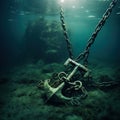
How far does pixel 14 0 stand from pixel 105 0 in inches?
395

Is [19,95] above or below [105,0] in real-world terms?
below

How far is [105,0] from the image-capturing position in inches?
754

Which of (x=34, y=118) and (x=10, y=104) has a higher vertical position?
(x=10, y=104)

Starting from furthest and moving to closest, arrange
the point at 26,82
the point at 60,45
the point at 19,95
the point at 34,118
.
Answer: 1. the point at 60,45
2. the point at 26,82
3. the point at 19,95
4. the point at 34,118

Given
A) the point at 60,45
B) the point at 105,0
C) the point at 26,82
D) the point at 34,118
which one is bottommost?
the point at 34,118

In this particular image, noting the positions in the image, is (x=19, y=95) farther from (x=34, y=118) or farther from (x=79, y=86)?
(x=79, y=86)

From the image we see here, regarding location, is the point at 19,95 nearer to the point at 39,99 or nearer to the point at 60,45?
the point at 39,99

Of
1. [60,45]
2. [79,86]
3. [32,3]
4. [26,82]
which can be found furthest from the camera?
[32,3]

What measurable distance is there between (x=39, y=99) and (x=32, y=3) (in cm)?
1652

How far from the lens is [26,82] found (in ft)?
33.3

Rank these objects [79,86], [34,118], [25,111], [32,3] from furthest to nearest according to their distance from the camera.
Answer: [32,3], [79,86], [25,111], [34,118]

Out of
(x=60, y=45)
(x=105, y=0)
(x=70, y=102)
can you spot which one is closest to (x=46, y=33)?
(x=60, y=45)

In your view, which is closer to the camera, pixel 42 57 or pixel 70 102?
pixel 70 102

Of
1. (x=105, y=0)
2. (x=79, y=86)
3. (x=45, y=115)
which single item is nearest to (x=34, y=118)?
(x=45, y=115)
